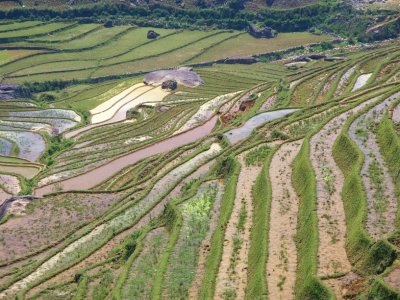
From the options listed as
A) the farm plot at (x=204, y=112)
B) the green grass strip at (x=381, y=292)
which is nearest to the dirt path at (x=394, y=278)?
the green grass strip at (x=381, y=292)

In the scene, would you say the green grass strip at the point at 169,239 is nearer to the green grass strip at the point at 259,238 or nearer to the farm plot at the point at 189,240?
the farm plot at the point at 189,240

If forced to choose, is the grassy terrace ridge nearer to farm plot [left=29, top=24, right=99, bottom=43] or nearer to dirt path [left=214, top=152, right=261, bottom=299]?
farm plot [left=29, top=24, right=99, bottom=43]

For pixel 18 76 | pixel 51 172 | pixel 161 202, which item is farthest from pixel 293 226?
pixel 18 76

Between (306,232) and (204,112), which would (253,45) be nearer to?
(204,112)

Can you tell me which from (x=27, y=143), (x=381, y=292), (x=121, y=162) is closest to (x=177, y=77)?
(x=27, y=143)

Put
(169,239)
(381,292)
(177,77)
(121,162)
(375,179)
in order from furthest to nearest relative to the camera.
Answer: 1. (177,77)
2. (121,162)
3. (169,239)
4. (375,179)
5. (381,292)

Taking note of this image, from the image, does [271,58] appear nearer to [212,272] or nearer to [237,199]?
[237,199]
